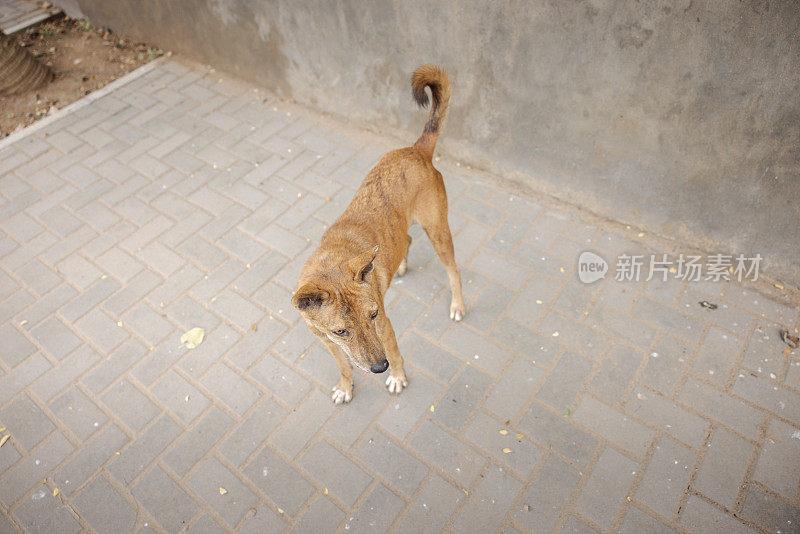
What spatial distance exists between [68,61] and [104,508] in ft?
27.3

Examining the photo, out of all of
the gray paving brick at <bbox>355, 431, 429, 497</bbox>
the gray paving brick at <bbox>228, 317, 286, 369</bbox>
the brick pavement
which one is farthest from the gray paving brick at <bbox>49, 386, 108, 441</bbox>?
the gray paving brick at <bbox>355, 431, 429, 497</bbox>

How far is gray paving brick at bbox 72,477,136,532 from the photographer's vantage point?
3.49 m

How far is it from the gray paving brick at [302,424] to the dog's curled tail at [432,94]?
2.35 m

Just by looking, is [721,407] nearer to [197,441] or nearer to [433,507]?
[433,507]

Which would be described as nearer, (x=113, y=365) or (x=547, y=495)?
(x=547, y=495)

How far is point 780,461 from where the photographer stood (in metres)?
3.45

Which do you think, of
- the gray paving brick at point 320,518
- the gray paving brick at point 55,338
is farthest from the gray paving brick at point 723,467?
the gray paving brick at point 55,338

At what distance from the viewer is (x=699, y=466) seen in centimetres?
347

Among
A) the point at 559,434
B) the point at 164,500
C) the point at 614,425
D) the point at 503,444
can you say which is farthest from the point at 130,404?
the point at 614,425

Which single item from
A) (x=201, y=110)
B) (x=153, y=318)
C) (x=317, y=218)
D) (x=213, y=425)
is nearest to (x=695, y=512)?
Result: (x=213, y=425)

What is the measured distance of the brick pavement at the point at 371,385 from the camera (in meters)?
3.45

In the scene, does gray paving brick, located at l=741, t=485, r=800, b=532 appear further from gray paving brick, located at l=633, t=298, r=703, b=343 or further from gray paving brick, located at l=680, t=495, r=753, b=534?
gray paving brick, located at l=633, t=298, r=703, b=343

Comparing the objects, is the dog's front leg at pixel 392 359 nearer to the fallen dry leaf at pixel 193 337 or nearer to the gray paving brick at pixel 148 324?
the fallen dry leaf at pixel 193 337

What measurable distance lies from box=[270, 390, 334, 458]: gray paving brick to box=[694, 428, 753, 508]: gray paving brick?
113 inches
